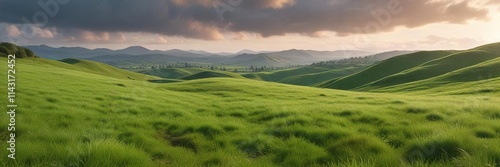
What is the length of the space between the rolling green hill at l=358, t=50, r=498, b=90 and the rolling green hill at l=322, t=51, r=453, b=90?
95.8 feet

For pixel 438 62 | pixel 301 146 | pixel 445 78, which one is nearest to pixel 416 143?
pixel 301 146

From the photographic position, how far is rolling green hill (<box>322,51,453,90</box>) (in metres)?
151

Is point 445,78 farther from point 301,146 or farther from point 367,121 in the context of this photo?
point 301,146

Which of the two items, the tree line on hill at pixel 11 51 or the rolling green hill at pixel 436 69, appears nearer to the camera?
the tree line on hill at pixel 11 51

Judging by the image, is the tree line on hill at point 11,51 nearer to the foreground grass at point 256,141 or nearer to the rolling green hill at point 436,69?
the foreground grass at point 256,141

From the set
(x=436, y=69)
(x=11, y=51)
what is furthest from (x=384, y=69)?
(x=11, y=51)

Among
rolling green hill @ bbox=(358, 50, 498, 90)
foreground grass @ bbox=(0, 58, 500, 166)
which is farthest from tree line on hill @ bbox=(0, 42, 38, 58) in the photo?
rolling green hill @ bbox=(358, 50, 498, 90)

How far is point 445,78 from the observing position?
76.4 metres

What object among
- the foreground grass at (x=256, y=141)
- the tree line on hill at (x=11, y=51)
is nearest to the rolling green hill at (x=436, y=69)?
the foreground grass at (x=256, y=141)

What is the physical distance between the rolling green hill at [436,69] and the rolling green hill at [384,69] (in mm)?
29192

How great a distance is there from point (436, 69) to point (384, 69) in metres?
51.5

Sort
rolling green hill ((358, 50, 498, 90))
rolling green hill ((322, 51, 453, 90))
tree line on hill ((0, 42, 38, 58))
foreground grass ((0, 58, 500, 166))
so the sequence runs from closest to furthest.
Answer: foreground grass ((0, 58, 500, 166))
tree line on hill ((0, 42, 38, 58))
rolling green hill ((358, 50, 498, 90))
rolling green hill ((322, 51, 453, 90))

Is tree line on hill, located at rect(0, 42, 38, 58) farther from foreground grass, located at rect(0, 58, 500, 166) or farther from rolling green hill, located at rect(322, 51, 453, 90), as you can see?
rolling green hill, located at rect(322, 51, 453, 90)

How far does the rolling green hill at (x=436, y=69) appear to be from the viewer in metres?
109
